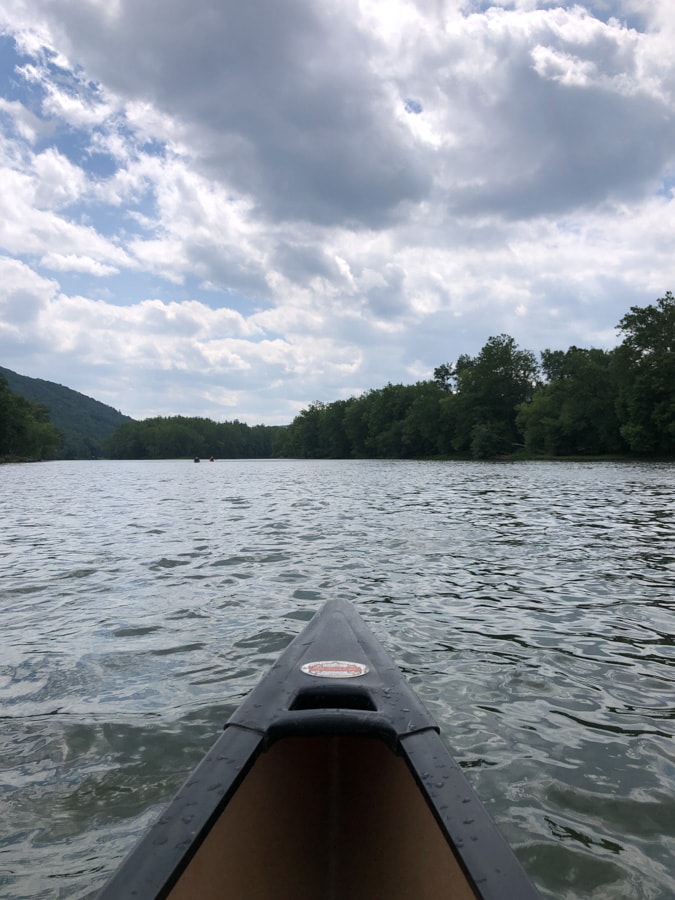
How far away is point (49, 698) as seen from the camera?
5156 millimetres

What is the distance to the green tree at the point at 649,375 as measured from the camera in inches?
2581

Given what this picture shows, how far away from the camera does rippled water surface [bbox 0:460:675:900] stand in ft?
10.9

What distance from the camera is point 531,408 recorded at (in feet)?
288

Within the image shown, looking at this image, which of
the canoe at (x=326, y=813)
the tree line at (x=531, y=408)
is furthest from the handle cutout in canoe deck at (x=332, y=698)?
the tree line at (x=531, y=408)

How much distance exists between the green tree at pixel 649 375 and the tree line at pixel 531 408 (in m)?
0.11

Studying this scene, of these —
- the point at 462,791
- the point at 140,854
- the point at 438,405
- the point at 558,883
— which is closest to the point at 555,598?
the point at 558,883

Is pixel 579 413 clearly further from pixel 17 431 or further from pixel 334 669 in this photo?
pixel 17 431

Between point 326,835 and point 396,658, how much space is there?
2975 mm

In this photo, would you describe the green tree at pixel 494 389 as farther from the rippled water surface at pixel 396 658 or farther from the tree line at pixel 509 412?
the rippled water surface at pixel 396 658

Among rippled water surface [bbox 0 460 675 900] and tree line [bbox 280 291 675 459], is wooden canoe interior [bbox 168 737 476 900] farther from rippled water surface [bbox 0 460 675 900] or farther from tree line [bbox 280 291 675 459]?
tree line [bbox 280 291 675 459]

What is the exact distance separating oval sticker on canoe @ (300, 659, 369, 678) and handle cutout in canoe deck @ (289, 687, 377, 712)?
183 millimetres

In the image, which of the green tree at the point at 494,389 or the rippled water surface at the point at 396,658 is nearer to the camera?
the rippled water surface at the point at 396,658

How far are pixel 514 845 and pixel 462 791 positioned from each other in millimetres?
1223

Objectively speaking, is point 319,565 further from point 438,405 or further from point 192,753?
point 438,405
